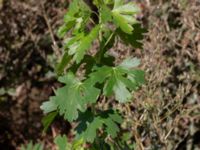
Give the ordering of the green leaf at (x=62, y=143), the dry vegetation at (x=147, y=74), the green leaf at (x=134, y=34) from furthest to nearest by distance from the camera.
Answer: the dry vegetation at (x=147, y=74) → the green leaf at (x=62, y=143) → the green leaf at (x=134, y=34)

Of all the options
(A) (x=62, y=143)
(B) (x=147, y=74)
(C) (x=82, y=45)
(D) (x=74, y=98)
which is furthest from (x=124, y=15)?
(B) (x=147, y=74)

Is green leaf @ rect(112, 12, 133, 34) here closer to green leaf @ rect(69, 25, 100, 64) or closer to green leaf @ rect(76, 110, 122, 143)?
green leaf @ rect(69, 25, 100, 64)

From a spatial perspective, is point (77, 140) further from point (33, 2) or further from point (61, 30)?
point (33, 2)

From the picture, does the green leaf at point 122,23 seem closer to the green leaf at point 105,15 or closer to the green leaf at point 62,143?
the green leaf at point 105,15

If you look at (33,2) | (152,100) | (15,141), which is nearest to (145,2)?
(33,2)

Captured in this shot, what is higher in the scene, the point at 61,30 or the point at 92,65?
the point at 61,30

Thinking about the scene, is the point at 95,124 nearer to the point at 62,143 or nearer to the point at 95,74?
the point at 95,74

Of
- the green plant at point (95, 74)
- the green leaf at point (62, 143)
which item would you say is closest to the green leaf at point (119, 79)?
the green plant at point (95, 74)
